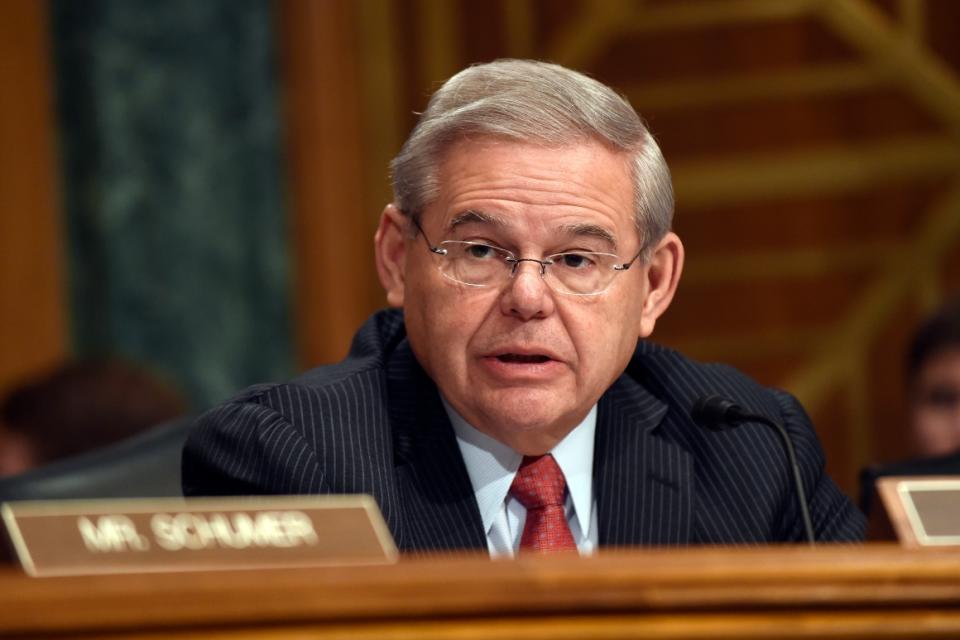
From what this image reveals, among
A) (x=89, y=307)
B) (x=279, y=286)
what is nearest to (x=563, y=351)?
(x=279, y=286)

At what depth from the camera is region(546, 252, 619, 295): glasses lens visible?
1.90m

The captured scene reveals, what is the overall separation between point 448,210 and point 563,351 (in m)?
0.25

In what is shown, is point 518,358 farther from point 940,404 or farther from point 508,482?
point 940,404

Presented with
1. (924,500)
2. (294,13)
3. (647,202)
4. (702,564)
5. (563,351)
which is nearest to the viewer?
(702,564)

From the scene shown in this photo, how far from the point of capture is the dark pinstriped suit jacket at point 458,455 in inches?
71.3

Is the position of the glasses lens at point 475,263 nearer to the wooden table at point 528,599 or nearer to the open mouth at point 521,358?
the open mouth at point 521,358

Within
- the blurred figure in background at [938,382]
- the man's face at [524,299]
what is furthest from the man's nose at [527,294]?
the blurred figure in background at [938,382]

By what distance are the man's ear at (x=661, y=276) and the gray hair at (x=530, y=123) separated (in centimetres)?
5

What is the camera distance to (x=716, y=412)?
70.9 inches

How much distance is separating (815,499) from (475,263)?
2.02 ft

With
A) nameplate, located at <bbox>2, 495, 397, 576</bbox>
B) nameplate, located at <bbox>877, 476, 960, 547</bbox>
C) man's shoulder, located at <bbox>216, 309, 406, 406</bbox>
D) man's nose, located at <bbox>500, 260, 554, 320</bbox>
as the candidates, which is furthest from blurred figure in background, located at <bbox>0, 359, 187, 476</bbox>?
nameplate, located at <bbox>877, 476, 960, 547</bbox>

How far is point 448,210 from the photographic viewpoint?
1.94 metres

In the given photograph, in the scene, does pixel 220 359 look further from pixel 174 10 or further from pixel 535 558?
pixel 535 558

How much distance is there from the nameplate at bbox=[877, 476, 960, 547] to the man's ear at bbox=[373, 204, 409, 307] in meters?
0.86
